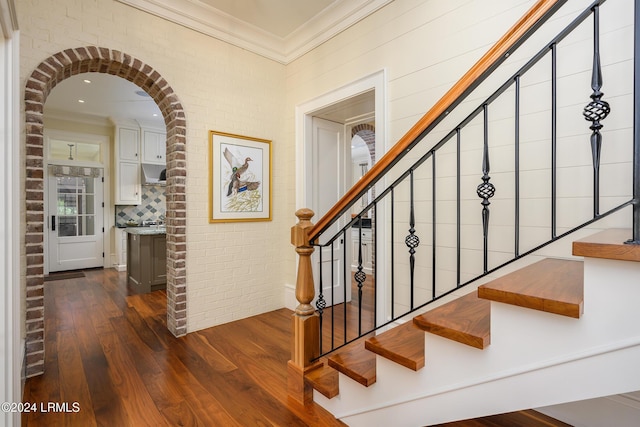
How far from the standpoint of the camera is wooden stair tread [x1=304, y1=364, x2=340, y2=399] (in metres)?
1.75

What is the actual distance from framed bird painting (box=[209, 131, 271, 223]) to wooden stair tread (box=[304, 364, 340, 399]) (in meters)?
1.85

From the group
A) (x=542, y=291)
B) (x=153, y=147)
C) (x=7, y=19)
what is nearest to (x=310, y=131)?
(x=7, y=19)

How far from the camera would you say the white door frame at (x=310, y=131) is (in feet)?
8.68

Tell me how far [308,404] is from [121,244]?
594 centimetres

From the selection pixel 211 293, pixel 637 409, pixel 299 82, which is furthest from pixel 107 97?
pixel 637 409

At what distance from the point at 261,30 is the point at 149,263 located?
137 inches

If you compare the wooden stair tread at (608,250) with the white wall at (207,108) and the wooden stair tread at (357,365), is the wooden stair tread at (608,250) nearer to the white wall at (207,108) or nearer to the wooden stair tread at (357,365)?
the wooden stair tread at (357,365)

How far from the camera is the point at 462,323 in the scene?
47.6 inches

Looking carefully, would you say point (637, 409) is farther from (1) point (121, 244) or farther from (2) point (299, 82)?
(1) point (121, 244)

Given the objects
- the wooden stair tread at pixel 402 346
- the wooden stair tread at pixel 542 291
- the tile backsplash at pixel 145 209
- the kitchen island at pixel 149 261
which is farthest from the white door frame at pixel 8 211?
the tile backsplash at pixel 145 209

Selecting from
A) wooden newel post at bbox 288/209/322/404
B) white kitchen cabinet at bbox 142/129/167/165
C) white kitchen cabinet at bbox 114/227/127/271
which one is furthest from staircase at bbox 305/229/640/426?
white kitchen cabinet at bbox 142/129/167/165

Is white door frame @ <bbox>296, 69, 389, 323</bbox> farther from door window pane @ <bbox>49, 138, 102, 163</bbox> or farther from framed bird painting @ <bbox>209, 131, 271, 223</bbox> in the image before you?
door window pane @ <bbox>49, 138, 102, 163</bbox>

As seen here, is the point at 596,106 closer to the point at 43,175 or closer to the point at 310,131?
the point at 310,131

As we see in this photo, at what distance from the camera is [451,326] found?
1174mm
